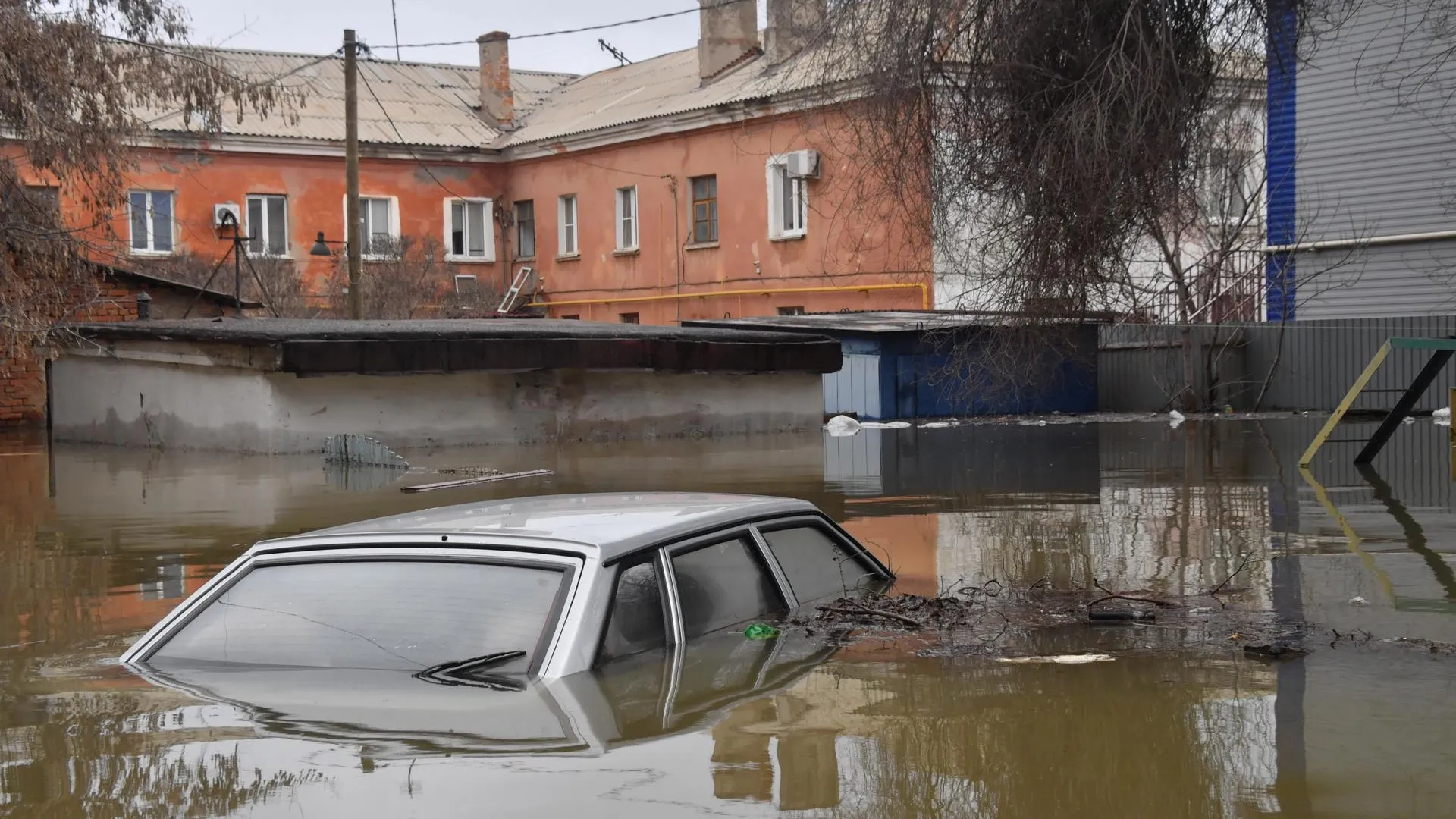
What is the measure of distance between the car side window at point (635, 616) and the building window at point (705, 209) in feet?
105

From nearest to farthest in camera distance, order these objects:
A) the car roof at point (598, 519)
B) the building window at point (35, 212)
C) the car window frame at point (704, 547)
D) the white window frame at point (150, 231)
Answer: the car roof at point (598, 519), the car window frame at point (704, 547), the building window at point (35, 212), the white window frame at point (150, 231)

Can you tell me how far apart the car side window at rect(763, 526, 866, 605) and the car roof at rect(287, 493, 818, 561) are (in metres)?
0.13

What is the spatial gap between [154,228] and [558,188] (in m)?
10.1

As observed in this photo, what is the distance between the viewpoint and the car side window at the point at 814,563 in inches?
256

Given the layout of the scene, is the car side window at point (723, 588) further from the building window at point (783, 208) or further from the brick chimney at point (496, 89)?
the brick chimney at point (496, 89)

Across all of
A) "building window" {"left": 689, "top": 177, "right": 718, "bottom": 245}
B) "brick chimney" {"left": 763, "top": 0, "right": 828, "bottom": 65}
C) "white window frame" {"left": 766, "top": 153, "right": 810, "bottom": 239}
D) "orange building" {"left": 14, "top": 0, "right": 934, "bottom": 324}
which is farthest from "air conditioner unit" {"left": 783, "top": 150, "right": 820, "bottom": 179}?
"brick chimney" {"left": 763, "top": 0, "right": 828, "bottom": 65}

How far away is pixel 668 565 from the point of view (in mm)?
5574

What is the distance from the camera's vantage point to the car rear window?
5.19m

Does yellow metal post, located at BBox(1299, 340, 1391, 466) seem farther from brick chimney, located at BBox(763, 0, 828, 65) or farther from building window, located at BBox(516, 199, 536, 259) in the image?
building window, located at BBox(516, 199, 536, 259)

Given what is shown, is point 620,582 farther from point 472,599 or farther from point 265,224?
point 265,224

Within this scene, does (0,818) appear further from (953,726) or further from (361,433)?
(361,433)

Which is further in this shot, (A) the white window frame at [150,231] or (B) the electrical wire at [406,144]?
(B) the electrical wire at [406,144]

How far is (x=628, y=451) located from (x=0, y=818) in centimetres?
1660

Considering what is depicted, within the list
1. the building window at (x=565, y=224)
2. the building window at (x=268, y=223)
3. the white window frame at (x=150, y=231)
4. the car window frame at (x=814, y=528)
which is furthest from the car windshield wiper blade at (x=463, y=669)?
the building window at (x=565, y=224)
